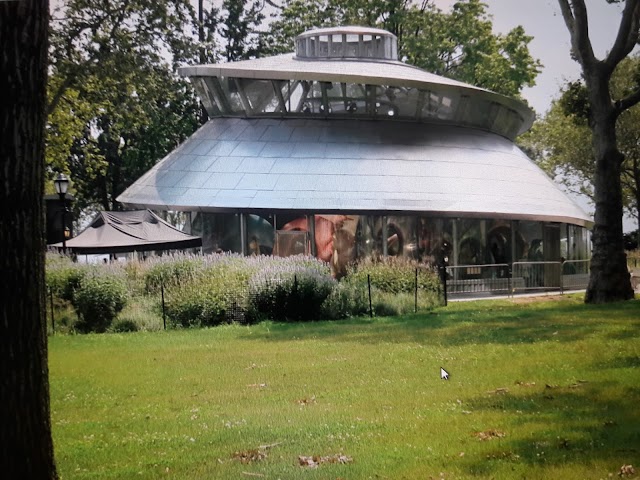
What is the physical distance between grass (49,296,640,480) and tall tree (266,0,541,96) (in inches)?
1114

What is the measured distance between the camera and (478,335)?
13.3 metres

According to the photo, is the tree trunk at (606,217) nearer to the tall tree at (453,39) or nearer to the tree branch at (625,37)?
the tree branch at (625,37)

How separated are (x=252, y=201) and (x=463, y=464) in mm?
22622

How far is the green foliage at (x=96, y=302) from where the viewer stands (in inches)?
715

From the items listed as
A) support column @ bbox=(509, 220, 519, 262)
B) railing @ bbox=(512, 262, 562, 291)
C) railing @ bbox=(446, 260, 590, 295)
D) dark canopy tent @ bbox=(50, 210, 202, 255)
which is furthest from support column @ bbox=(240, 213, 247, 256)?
support column @ bbox=(509, 220, 519, 262)

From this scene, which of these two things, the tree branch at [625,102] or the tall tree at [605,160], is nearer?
the tall tree at [605,160]

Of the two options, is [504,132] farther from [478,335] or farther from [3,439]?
[3,439]

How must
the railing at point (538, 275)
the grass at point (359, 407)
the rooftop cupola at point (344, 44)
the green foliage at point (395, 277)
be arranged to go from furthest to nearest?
the rooftop cupola at point (344, 44), the railing at point (538, 275), the green foliage at point (395, 277), the grass at point (359, 407)

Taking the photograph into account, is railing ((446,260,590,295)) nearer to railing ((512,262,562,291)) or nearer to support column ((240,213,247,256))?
railing ((512,262,562,291))

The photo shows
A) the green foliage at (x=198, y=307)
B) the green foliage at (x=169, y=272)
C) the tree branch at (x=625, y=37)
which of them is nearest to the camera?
Result: the green foliage at (x=198, y=307)

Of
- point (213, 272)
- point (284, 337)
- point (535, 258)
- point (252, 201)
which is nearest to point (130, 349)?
point (284, 337)

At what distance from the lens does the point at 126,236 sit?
22.7 meters

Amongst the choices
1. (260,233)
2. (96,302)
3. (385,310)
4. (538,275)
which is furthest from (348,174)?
(96,302)

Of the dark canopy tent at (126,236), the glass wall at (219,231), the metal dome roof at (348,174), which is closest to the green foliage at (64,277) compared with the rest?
the dark canopy tent at (126,236)
